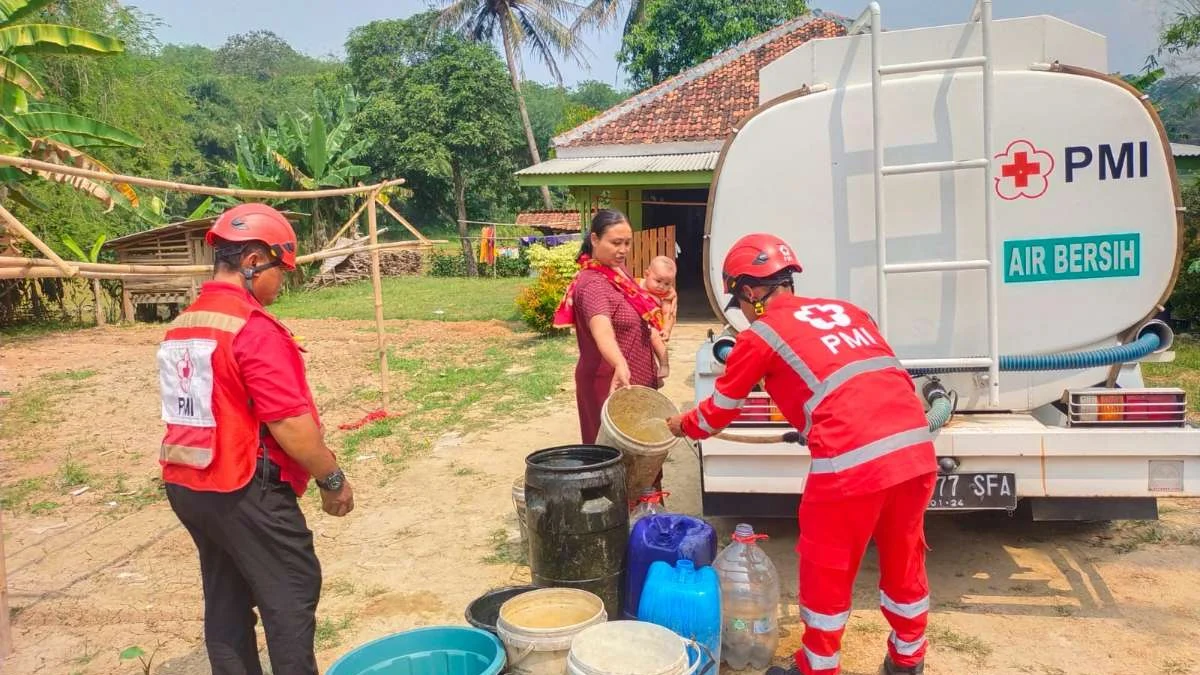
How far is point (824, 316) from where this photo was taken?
3.01m

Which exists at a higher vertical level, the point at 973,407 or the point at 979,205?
the point at 979,205

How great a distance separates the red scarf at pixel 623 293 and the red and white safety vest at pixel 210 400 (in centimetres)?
175

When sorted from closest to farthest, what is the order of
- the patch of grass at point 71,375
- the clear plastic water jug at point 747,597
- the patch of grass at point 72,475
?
the clear plastic water jug at point 747,597, the patch of grass at point 72,475, the patch of grass at point 71,375

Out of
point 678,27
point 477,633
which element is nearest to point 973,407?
point 477,633

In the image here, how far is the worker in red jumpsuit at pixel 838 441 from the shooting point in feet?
9.34

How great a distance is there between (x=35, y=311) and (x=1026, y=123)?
19262 mm

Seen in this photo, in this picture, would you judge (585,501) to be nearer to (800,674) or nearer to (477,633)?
(477,633)

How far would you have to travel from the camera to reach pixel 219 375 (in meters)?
2.62

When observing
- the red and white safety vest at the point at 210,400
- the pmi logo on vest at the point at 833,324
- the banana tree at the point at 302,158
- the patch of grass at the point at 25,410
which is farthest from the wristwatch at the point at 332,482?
the banana tree at the point at 302,158

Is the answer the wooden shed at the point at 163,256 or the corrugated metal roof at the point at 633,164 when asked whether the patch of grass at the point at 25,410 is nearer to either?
the wooden shed at the point at 163,256

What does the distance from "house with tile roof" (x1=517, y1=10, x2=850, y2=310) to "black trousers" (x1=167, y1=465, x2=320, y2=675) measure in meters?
11.8

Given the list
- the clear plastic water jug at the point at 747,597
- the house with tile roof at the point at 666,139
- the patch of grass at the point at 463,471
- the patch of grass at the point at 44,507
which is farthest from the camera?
the house with tile roof at the point at 666,139

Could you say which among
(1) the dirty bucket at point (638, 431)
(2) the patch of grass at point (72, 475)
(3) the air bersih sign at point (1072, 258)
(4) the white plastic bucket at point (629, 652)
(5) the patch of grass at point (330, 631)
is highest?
(3) the air bersih sign at point (1072, 258)

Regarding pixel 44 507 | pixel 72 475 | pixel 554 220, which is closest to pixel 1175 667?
pixel 44 507
